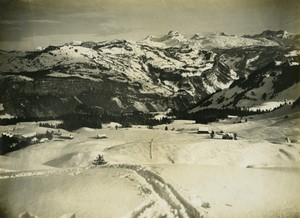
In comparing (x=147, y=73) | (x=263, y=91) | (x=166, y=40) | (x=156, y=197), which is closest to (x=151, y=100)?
(x=147, y=73)

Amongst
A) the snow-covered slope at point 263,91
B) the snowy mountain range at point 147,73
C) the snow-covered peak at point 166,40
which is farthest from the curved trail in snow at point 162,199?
the snow-covered peak at point 166,40

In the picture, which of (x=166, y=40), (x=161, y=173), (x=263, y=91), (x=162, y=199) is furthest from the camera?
(x=263, y=91)

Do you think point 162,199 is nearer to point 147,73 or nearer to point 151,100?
point 151,100

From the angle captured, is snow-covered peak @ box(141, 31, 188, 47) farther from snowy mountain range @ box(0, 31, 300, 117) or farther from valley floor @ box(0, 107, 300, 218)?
valley floor @ box(0, 107, 300, 218)

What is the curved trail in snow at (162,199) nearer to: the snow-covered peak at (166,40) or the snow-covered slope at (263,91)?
the snow-covered slope at (263,91)

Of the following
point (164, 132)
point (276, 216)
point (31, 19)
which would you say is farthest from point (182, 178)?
point (31, 19)

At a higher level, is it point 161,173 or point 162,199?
point 161,173
